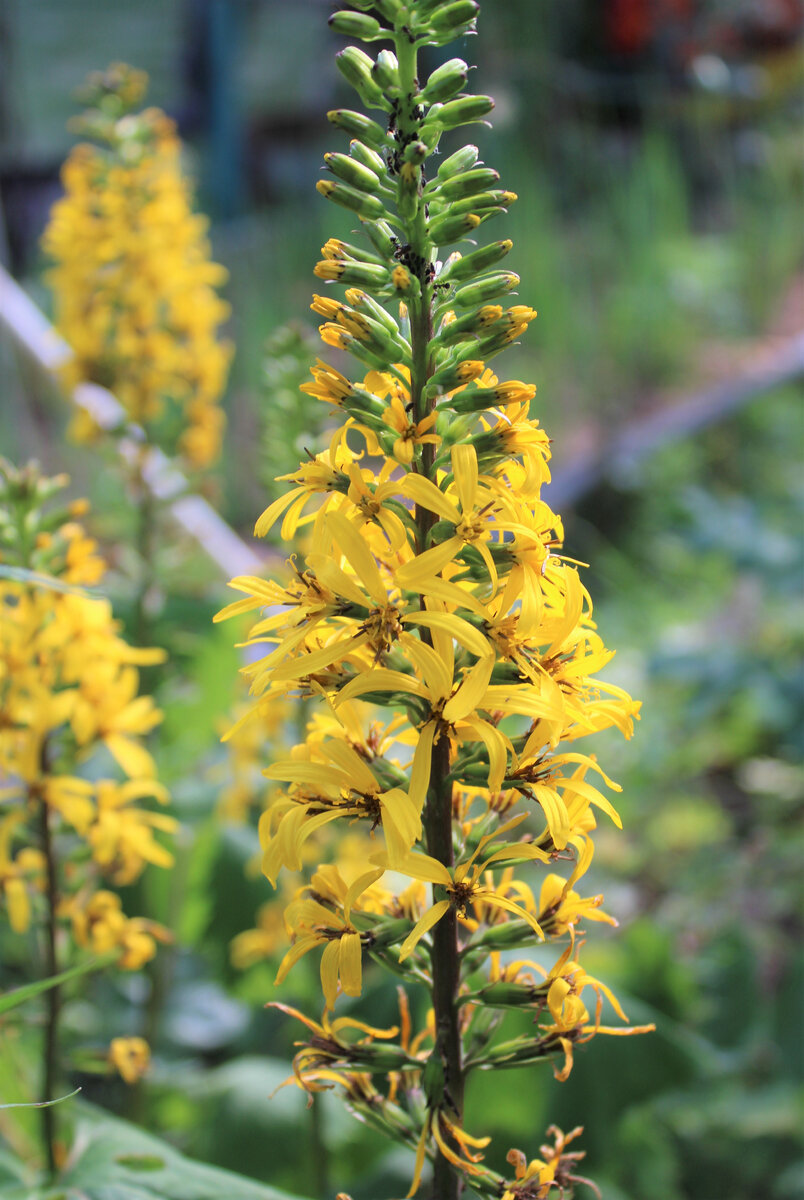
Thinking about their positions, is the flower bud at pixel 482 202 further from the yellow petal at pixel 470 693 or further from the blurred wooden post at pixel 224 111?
the blurred wooden post at pixel 224 111

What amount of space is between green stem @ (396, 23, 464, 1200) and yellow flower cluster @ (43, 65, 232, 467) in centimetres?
201

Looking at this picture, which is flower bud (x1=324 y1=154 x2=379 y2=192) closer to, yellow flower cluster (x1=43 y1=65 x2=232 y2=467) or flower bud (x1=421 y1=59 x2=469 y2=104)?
flower bud (x1=421 y1=59 x2=469 y2=104)

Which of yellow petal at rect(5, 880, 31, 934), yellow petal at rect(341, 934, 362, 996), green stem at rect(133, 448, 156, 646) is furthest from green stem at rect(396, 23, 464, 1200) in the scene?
green stem at rect(133, 448, 156, 646)

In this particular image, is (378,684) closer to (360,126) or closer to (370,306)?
(370,306)

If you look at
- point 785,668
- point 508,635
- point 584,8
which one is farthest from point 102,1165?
point 584,8

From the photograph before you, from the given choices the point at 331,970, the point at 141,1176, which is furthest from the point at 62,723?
the point at 331,970

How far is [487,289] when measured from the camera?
3.59 feet

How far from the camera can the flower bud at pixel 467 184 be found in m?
1.05

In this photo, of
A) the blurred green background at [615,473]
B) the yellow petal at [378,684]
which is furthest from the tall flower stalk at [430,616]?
the blurred green background at [615,473]

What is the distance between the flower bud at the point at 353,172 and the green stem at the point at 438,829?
57mm

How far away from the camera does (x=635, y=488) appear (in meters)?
6.40

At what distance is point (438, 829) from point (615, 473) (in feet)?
18.5

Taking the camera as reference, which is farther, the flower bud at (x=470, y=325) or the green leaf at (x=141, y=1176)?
the green leaf at (x=141, y=1176)

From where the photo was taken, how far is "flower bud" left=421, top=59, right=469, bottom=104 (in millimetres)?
1065
